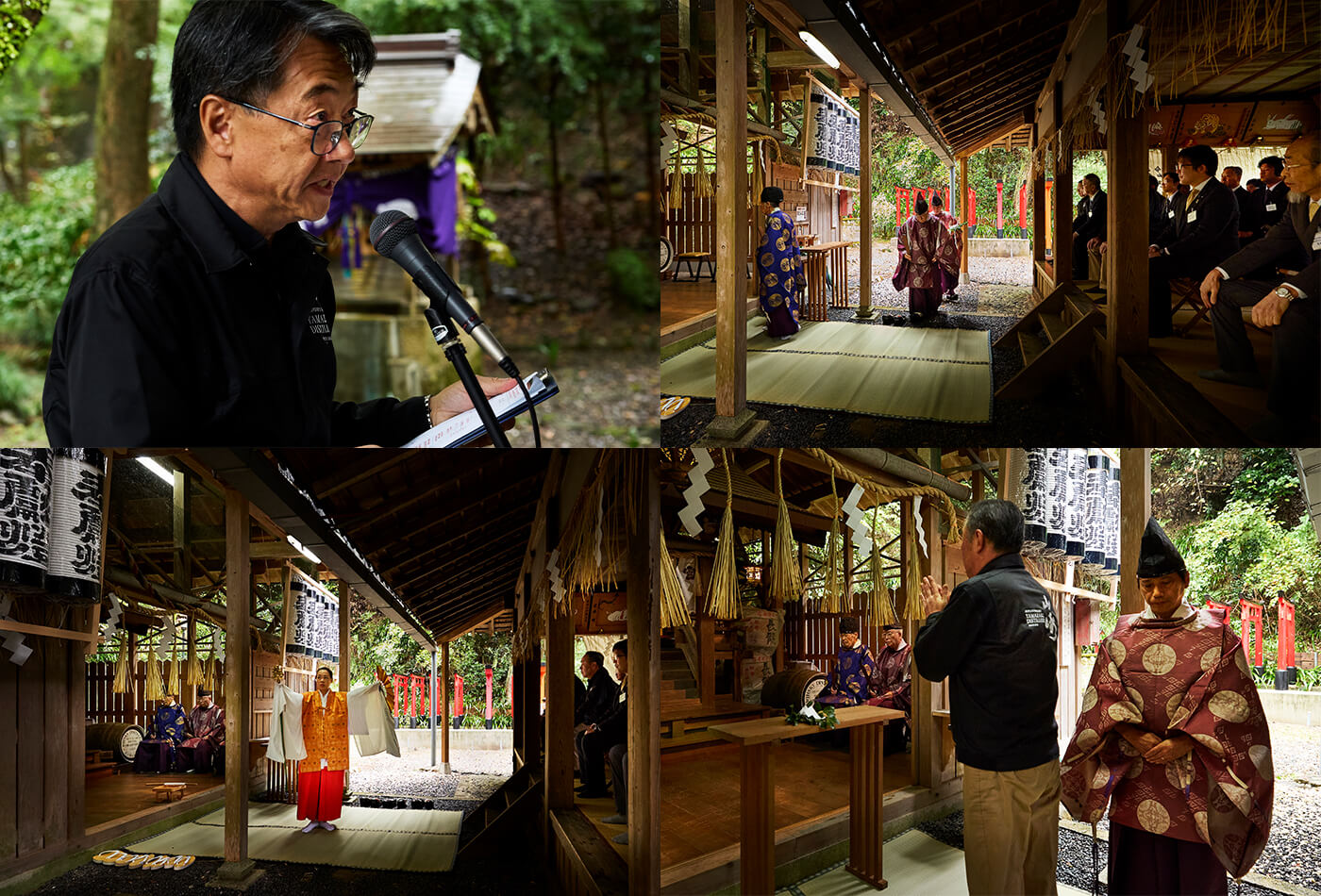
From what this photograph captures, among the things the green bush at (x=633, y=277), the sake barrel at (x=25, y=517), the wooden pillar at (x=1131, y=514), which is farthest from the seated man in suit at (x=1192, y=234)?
the green bush at (x=633, y=277)

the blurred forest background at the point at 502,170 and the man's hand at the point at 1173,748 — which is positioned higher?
the blurred forest background at the point at 502,170

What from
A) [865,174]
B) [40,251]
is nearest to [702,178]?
[865,174]

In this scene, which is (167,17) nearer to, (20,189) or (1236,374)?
(20,189)

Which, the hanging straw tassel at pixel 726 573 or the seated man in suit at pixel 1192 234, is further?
the hanging straw tassel at pixel 726 573

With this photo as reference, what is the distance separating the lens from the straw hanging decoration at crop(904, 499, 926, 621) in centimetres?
249

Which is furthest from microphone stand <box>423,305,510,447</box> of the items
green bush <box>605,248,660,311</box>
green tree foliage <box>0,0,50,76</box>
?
green bush <box>605,248,660,311</box>

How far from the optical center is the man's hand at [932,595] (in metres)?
2.42

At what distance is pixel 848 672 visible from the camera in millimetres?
2588

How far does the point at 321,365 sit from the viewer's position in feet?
5.80

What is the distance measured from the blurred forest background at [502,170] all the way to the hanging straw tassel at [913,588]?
215 centimetres

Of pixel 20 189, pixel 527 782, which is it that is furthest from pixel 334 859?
pixel 20 189

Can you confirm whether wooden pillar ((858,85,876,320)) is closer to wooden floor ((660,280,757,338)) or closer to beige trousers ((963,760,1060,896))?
wooden floor ((660,280,757,338))

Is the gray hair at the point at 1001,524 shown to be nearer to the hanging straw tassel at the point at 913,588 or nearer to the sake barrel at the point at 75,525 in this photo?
the hanging straw tassel at the point at 913,588

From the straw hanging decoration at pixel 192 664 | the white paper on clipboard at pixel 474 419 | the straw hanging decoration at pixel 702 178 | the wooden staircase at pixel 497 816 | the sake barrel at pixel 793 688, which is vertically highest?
the straw hanging decoration at pixel 702 178
